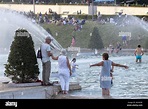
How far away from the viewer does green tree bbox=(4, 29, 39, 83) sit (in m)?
15.0

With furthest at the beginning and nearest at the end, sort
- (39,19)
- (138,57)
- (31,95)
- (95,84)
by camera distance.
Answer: (39,19), (138,57), (95,84), (31,95)

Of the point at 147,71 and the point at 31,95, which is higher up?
the point at 31,95

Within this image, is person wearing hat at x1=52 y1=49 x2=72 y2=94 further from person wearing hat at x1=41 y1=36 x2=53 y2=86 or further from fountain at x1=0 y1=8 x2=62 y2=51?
fountain at x1=0 y1=8 x2=62 y2=51

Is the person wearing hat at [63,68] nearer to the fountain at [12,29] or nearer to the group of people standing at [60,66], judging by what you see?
the group of people standing at [60,66]

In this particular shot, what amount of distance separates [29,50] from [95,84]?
3.60m

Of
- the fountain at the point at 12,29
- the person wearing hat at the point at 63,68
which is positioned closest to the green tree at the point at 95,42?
the fountain at the point at 12,29

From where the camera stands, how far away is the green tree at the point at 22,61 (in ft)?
49.3

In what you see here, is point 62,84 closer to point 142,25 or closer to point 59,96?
point 59,96

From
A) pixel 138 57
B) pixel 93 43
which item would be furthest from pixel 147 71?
pixel 93 43

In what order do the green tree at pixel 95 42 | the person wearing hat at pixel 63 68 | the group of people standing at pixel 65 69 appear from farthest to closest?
the green tree at pixel 95 42
the person wearing hat at pixel 63 68
the group of people standing at pixel 65 69

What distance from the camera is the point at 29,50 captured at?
15141 mm

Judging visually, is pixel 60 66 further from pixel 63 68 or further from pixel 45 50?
pixel 45 50

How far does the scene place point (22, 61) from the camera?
591 inches

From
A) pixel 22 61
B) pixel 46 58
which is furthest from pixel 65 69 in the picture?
pixel 22 61
